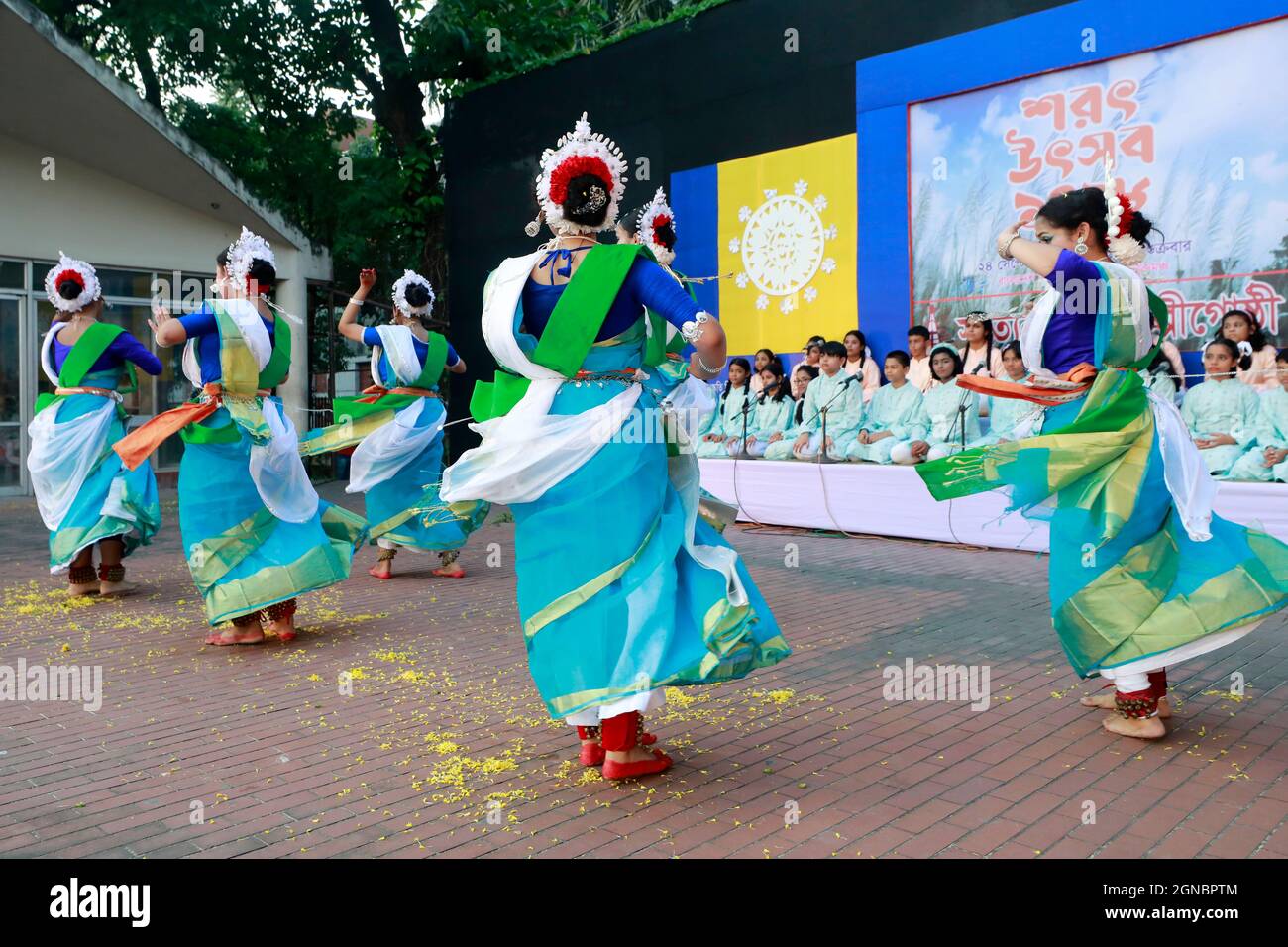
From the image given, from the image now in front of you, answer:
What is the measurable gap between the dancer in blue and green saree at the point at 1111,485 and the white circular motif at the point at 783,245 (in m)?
7.38

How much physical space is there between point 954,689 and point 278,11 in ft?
53.6

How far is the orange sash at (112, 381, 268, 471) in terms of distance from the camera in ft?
17.4

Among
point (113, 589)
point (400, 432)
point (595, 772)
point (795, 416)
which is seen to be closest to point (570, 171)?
point (595, 772)

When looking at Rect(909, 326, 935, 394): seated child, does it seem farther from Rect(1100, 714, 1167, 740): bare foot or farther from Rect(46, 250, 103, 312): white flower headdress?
Rect(46, 250, 103, 312): white flower headdress

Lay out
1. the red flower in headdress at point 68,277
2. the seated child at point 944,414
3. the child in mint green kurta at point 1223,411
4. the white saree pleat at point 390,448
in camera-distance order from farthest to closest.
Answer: the seated child at point 944,414 → the child in mint green kurta at point 1223,411 → the white saree pleat at point 390,448 → the red flower in headdress at point 68,277

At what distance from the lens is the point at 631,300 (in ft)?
11.2

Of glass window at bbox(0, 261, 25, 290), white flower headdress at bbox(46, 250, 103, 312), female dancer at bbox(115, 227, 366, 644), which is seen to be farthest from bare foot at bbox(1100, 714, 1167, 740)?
glass window at bbox(0, 261, 25, 290)

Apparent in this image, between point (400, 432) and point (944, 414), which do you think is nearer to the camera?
point (400, 432)

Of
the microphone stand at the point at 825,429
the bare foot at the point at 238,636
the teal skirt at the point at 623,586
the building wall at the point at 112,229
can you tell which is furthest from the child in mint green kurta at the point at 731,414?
the teal skirt at the point at 623,586

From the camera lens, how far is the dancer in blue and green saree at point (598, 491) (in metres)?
3.27

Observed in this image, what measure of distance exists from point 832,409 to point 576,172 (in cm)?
695

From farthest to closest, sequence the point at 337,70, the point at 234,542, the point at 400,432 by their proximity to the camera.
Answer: the point at 337,70 → the point at 400,432 → the point at 234,542

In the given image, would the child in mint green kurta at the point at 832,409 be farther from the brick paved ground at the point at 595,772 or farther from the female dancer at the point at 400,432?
the brick paved ground at the point at 595,772

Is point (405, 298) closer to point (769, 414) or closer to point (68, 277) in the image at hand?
point (68, 277)
